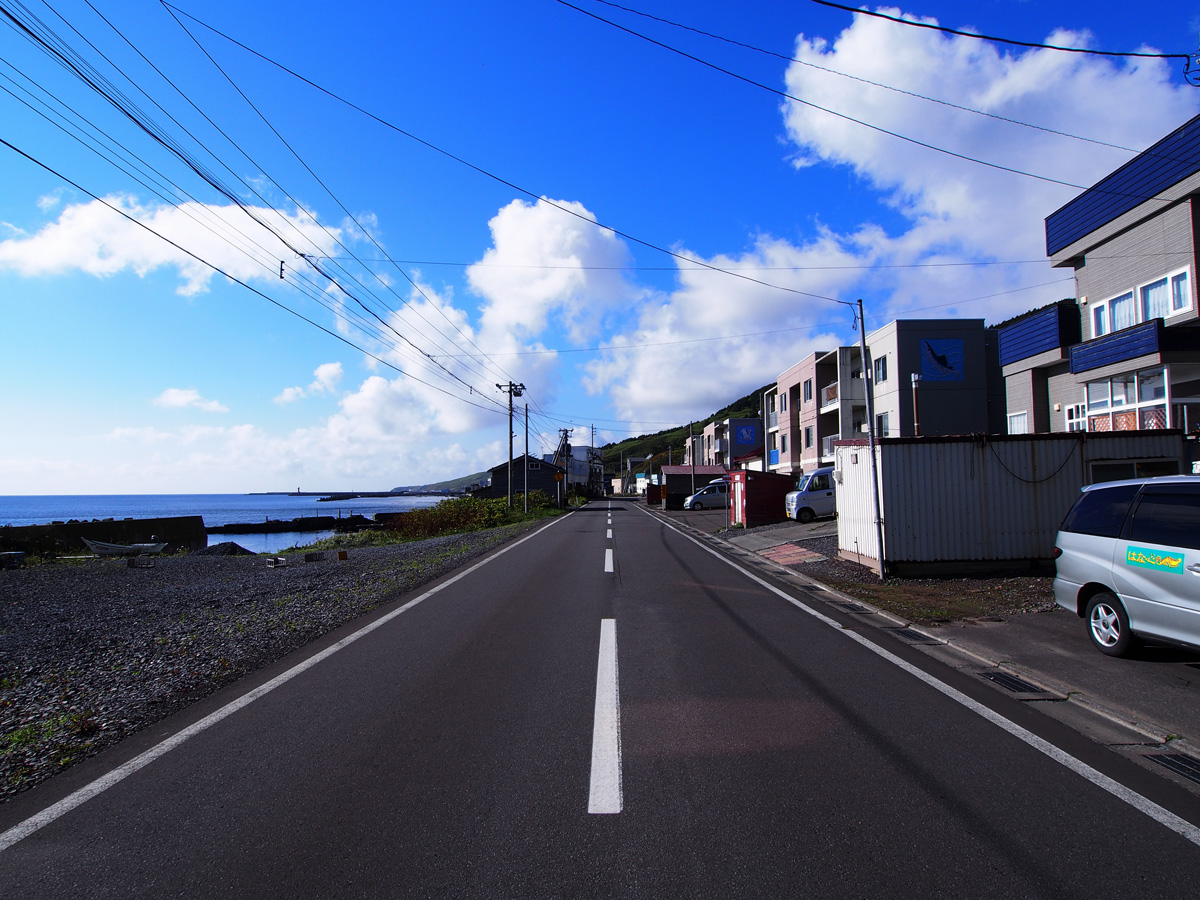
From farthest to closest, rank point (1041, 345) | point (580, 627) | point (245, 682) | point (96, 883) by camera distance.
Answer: point (1041, 345)
point (580, 627)
point (245, 682)
point (96, 883)

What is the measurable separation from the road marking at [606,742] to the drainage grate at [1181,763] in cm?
342

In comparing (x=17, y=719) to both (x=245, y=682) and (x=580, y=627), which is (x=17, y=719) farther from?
(x=580, y=627)

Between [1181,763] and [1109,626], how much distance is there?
9.25 ft

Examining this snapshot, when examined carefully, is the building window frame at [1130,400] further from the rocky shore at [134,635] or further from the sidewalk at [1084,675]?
the rocky shore at [134,635]

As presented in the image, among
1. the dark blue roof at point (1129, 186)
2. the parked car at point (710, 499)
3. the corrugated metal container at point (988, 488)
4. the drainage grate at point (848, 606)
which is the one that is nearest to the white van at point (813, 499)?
the dark blue roof at point (1129, 186)

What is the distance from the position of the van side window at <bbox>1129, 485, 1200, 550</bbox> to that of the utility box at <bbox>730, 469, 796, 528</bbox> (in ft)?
67.5

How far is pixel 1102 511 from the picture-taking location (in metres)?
6.91

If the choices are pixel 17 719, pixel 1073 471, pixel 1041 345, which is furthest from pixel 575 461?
pixel 17 719

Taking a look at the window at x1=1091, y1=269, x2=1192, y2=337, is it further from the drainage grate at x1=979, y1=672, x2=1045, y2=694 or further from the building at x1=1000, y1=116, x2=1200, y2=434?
the drainage grate at x1=979, y1=672, x2=1045, y2=694

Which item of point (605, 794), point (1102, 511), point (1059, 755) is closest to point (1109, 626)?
point (1102, 511)

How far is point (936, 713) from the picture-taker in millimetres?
4930

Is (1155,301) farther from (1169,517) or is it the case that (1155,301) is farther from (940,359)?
(940,359)

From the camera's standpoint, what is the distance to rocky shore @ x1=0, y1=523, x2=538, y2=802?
4.75 meters

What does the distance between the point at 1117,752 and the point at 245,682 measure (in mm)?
6771
